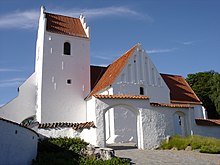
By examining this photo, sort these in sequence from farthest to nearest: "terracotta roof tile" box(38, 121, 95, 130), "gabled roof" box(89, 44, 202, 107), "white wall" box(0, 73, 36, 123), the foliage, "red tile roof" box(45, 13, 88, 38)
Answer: the foliage
"red tile roof" box(45, 13, 88, 38)
"gabled roof" box(89, 44, 202, 107)
"white wall" box(0, 73, 36, 123)
"terracotta roof tile" box(38, 121, 95, 130)

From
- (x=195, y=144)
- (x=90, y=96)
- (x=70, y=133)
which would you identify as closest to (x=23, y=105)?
(x=90, y=96)

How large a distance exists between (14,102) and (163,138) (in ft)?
43.7

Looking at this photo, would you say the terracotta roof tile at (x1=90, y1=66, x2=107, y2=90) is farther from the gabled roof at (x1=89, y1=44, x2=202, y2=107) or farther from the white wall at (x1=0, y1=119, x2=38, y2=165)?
the white wall at (x1=0, y1=119, x2=38, y2=165)

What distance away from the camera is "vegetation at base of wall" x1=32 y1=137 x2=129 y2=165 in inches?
435

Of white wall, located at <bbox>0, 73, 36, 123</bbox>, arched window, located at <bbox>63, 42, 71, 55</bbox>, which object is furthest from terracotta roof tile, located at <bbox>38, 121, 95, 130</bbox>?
arched window, located at <bbox>63, 42, 71, 55</bbox>

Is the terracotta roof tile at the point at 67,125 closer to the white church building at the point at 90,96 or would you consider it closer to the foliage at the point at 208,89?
the white church building at the point at 90,96

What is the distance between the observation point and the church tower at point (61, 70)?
2295 cm

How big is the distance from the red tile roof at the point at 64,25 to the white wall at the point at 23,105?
493 centimetres

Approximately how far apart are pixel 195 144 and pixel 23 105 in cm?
1497

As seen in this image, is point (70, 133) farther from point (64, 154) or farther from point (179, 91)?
point (179, 91)

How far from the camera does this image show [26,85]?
80.0ft

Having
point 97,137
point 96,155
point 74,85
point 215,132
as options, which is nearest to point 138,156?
point 96,155

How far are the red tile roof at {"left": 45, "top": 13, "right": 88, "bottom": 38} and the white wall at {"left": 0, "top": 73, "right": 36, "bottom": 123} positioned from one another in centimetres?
493

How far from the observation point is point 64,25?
2630 centimetres
